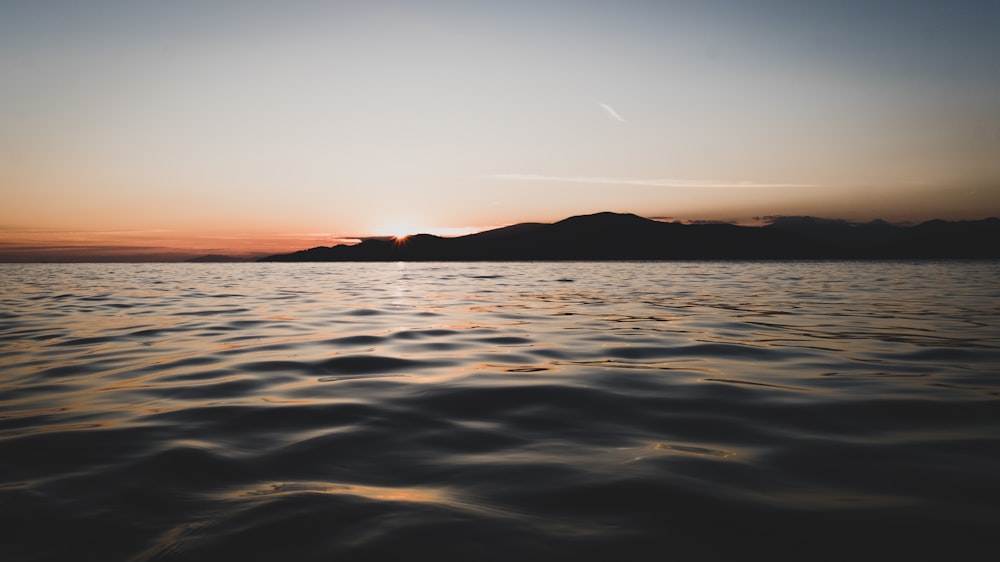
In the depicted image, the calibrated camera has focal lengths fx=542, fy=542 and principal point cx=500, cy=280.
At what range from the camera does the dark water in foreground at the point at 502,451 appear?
289 centimetres

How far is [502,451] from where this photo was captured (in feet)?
14.5

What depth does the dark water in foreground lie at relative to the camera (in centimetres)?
289

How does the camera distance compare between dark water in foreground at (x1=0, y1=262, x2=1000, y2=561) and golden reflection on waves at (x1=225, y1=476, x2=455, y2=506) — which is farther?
golden reflection on waves at (x1=225, y1=476, x2=455, y2=506)

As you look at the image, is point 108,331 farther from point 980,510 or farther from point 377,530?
point 980,510

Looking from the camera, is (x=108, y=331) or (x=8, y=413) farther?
(x=108, y=331)

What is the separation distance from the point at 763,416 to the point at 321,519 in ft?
14.3

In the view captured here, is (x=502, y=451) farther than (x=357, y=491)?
Yes

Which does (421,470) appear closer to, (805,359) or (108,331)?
(805,359)

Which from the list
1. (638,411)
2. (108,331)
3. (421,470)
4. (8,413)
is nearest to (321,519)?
(421,470)

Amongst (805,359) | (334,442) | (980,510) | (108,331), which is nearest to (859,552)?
(980,510)

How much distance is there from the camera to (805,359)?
8648 millimetres

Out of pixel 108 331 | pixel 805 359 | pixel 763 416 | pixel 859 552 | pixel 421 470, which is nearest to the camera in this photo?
pixel 859 552

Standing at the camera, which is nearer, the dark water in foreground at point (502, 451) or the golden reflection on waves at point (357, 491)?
the dark water in foreground at point (502, 451)

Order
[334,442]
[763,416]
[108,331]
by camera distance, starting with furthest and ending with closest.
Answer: [108,331]
[763,416]
[334,442]
